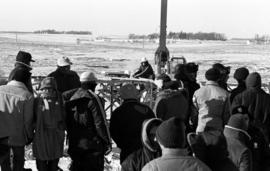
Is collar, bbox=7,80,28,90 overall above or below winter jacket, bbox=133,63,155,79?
above

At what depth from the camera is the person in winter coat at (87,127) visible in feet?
17.3

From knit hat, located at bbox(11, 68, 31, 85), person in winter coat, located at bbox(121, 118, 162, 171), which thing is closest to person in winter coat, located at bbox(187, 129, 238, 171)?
person in winter coat, located at bbox(121, 118, 162, 171)

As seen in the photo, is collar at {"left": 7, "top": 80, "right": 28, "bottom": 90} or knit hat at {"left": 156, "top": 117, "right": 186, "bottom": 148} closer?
knit hat at {"left": 156, "top": 117, "right": 186, "bottom": 148}

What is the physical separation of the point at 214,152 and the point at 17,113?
2.64 meters

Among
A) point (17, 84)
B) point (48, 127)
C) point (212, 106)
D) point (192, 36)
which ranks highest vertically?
point (17, 84)

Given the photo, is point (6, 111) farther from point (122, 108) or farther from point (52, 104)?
point (122, 108)

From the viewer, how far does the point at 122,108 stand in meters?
5.04

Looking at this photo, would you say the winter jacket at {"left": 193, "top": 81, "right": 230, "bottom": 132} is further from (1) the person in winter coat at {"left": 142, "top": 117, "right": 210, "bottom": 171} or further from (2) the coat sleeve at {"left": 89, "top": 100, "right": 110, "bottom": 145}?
(1) the person in winter coat at {"left": 142, "top": 117, "right": 210, "bottom": 171}

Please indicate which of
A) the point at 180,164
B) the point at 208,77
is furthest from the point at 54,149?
the point at 180,164

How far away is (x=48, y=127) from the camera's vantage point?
544cm

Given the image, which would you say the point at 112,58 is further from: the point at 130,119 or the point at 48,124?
the point at 130,119

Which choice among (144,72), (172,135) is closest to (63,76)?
(172,135)

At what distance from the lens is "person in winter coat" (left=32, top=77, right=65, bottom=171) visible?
538 centimetres

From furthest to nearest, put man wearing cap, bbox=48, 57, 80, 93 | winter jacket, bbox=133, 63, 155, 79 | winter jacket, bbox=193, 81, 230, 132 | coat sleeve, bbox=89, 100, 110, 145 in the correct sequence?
winter jacket, bbox=133, 63, 155, 79 < man wearing cap, bbox=48, 57, 80, 93 < winter jacket, bbox=193, 81, 230, 132 < coat sleeve, bbox=89, 100, 110, 145
